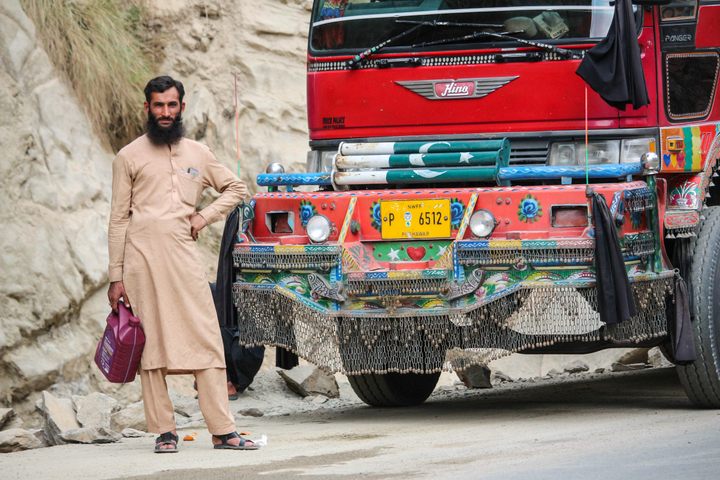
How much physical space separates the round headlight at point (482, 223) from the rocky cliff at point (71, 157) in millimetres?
3120

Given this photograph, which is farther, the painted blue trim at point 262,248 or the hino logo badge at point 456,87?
the hino logo badge at point 456,87

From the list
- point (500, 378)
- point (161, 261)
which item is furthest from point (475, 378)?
point (161, 261)

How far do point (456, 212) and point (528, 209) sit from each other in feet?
1.40

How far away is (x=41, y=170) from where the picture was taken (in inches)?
509

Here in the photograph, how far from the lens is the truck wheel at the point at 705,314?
890 cm

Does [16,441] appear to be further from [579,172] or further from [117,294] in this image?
[579,172]

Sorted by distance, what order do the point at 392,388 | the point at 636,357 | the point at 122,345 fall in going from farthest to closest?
the point at 636,357 → the point at 392,388 → the point at 122,345

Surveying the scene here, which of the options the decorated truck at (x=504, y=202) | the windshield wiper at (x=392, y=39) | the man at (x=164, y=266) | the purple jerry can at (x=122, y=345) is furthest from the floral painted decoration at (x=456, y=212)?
the purple jerry can at (x=122, y=345)

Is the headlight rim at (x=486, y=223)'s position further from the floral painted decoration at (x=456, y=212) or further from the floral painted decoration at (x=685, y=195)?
the floral painted decoration at (x=685, y=195)

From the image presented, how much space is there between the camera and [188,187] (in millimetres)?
8008

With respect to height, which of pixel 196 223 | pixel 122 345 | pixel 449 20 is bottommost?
pixel 122 345

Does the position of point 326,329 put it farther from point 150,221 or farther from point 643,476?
point 643,476

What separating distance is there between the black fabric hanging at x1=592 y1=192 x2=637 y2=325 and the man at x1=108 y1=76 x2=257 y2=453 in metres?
2.06

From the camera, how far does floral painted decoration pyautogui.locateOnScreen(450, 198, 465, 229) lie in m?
8.84
